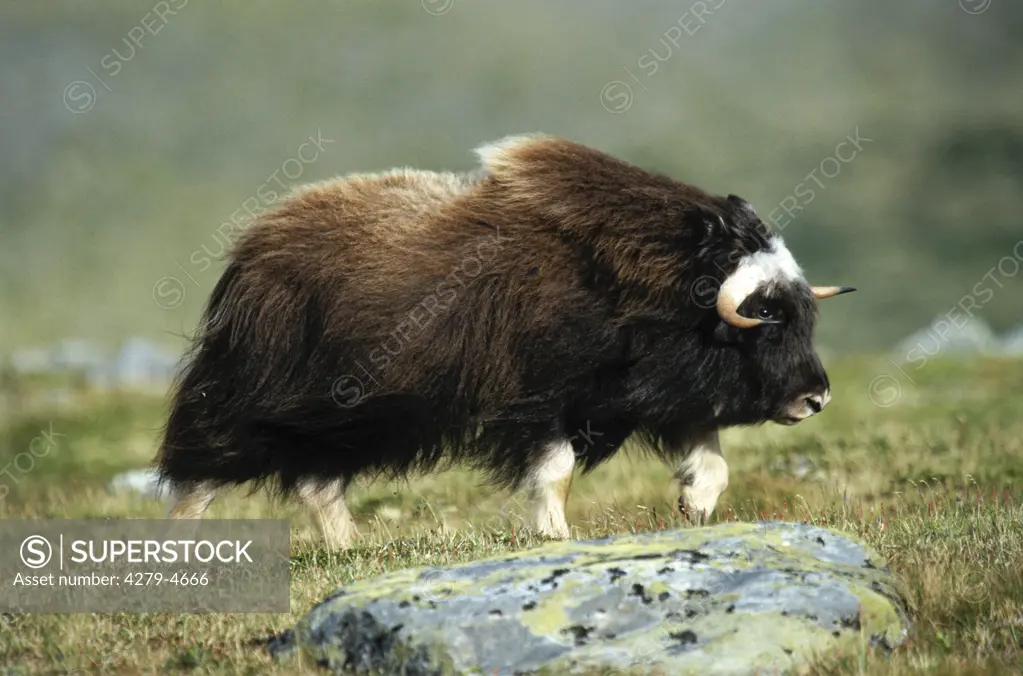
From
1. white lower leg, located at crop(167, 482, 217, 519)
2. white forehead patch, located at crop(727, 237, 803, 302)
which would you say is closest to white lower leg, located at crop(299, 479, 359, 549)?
white lower leg, located at crop(167, 482, 217, 519)

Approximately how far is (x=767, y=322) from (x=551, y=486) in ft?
3.93

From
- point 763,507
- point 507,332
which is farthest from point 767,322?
Result: point 763,507

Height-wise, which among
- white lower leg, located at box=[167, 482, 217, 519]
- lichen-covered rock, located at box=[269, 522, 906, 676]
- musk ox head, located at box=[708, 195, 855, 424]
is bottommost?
lichen-covered rock, located at box=[269, 522, 906, 676]

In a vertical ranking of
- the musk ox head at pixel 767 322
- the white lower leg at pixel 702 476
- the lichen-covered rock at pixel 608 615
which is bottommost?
the lichen-covered rock at pixel 608 615

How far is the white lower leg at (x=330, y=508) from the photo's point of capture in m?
6.62

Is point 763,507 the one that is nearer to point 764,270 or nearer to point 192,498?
point 764,270

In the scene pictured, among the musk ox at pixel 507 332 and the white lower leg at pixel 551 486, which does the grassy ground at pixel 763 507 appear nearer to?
the white lower leg at pixel 551 486

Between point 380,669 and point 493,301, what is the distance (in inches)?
101

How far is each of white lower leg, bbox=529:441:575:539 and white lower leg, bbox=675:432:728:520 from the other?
24.5 inches

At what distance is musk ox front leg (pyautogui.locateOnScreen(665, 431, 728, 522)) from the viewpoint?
621cm

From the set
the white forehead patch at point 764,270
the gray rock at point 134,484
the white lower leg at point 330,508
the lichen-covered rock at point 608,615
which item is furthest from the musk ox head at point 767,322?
the gray rock at point 134,484

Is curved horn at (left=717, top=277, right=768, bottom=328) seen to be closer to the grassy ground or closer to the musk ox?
the musk ox

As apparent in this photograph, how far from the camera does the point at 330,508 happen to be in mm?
6906

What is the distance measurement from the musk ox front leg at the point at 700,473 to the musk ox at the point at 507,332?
0.03 ft
